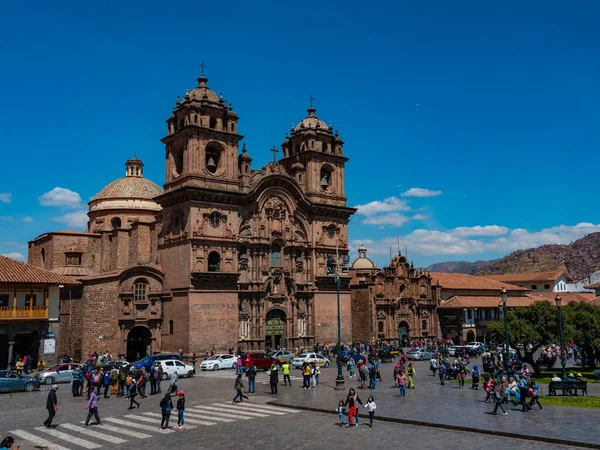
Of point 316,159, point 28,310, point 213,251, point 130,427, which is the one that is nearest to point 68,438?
point 130,427

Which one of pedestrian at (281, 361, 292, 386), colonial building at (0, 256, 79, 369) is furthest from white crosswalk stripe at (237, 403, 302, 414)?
colonial building at (0, 256, 79, 369)

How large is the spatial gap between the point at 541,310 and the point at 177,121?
3273 centimetres

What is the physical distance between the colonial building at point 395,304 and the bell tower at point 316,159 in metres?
11.0

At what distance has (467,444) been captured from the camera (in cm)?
1680

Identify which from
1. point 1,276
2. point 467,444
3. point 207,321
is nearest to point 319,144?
point 207,321

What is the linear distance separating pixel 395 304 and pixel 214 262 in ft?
78.6

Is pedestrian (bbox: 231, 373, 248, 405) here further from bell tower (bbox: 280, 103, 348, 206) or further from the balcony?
bell tower (bbox: 280, 103, 348, 206)

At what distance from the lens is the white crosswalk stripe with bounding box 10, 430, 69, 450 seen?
17.6 meters

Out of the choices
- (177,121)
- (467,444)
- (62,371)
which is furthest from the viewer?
(177,121)

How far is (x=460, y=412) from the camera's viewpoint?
861 inches

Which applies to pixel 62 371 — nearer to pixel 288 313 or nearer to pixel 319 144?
pixel 288 313

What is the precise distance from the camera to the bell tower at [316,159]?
5609 cm

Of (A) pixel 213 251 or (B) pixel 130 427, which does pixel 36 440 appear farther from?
(A) pixel 213 251

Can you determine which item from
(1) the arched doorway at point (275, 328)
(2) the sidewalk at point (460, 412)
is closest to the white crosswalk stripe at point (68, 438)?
(2) the sidewalk at point (460, 412)
